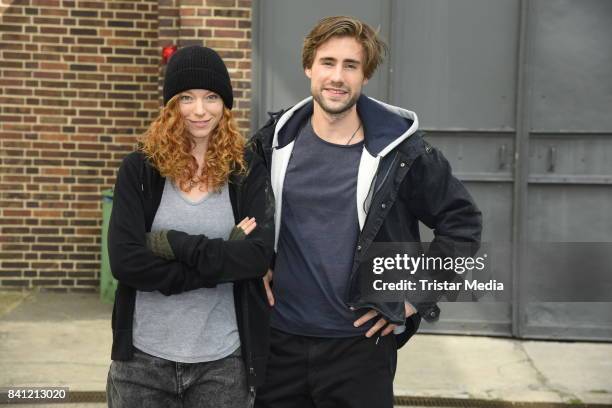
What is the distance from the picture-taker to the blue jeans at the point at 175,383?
277 cm

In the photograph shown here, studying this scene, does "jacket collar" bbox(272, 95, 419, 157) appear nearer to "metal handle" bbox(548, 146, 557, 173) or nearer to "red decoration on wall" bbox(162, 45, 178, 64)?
"red decoration on wall" bbox(162, 45, 178, 64)

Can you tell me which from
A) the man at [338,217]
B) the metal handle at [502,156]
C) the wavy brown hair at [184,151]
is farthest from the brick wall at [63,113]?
the wavy brown hair at [184,151]

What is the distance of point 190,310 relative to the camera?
2807 millimetres

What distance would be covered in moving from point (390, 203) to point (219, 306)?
2.40 feet

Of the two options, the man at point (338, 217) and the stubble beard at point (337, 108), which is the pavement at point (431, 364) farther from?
the stubble beard at point (337, 108)

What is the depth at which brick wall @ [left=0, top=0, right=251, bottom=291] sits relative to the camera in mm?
7793

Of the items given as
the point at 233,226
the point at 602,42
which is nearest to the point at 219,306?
A: the point at 233,226

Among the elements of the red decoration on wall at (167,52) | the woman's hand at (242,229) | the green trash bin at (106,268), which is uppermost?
the red decoration on wall at (167,52)

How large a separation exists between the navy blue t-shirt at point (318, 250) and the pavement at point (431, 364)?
8.45 ft

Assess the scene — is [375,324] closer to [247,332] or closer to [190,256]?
[247,332]

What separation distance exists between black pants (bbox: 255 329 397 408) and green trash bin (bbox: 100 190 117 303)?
4.55m

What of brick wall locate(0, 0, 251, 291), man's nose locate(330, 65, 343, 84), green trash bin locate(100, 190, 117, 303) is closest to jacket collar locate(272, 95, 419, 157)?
man's nose locate(330, 65, 343, 84)

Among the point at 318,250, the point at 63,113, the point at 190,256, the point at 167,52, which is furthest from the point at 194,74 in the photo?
the point at 63,113

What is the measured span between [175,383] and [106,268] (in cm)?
499
